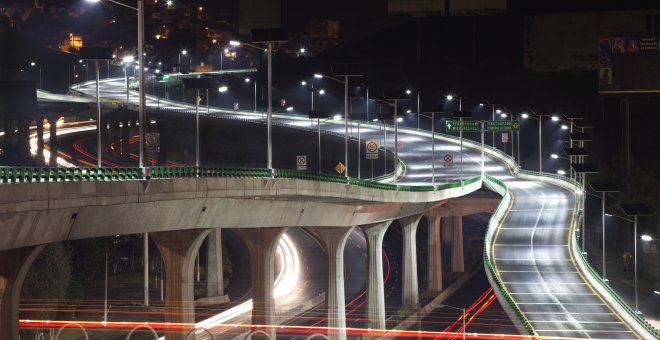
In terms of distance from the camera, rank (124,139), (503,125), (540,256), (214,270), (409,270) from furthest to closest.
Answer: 1. (124,139)
2. (503,125)
3. (409,270)
4. (214,270)
5. (540,256)

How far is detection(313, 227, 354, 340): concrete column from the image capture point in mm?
83287

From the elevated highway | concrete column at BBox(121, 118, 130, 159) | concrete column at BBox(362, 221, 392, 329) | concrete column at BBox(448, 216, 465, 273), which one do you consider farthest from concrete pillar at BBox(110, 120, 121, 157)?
concrete column at BBox(362, 221, 392, 329)

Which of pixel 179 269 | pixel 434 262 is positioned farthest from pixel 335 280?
pixel 434 262

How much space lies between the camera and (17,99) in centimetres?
13312

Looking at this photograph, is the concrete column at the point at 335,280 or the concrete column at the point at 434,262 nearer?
the concrete column at the point at 335,280

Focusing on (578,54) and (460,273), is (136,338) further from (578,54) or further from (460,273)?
(578,54)

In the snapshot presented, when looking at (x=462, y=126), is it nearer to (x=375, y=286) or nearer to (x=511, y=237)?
(x=511, y=237)

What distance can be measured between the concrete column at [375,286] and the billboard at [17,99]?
50.0 m

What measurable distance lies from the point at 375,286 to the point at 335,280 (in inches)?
425

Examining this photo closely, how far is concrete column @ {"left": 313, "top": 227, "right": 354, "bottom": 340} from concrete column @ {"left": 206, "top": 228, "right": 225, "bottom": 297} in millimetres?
18589

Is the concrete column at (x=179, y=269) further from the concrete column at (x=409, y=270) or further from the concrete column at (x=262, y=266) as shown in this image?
the concrete column at (x=409, y=270)

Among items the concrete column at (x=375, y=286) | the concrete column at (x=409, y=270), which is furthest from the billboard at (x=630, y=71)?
Answer: the concrete column at (x=375, y=286)

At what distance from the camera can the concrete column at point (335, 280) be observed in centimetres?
8329

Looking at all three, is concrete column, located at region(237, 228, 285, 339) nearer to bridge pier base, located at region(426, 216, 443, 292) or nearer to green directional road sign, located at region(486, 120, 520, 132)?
bridge pier base, located at region(426, 216, 443, 292)
